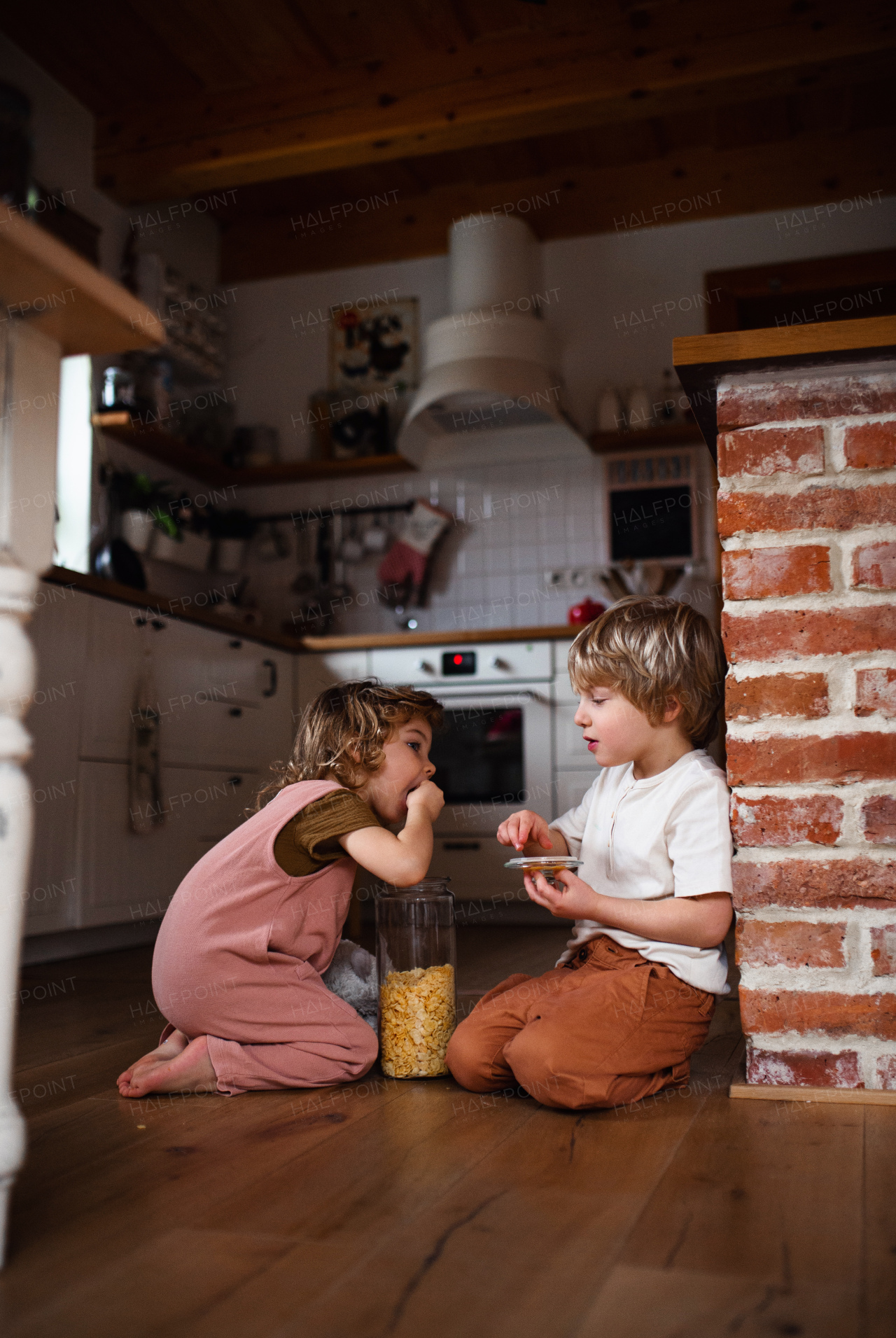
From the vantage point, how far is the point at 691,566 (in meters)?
3.95

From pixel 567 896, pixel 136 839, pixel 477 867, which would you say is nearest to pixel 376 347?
pixel 477 867

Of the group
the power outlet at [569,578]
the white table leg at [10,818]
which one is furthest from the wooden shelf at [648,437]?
the white table leg at [10,818]

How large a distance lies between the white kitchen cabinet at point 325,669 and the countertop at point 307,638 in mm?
22

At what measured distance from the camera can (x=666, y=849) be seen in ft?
4.51

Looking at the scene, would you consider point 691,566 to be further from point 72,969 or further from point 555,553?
point 72,969

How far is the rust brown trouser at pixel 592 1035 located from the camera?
1.23m

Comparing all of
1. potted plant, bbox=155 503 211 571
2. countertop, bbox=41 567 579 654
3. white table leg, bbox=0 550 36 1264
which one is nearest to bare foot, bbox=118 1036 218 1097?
white table leg, bbox=0 550 36 1264

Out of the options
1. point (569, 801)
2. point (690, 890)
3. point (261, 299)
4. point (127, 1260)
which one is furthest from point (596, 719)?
point (261, 299)

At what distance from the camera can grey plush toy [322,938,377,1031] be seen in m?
1.58

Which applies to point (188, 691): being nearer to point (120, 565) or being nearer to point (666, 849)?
point (120, 565)

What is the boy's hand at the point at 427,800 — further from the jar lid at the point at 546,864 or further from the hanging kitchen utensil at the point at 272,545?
the hanging kitchen utensil at the point at 272,545

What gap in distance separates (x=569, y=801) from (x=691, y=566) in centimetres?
104

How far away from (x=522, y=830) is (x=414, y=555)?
9.42 ft

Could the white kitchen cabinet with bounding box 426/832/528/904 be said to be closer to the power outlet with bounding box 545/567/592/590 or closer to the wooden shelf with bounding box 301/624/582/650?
the wooden shelf with bounding box 301/624/582/650
